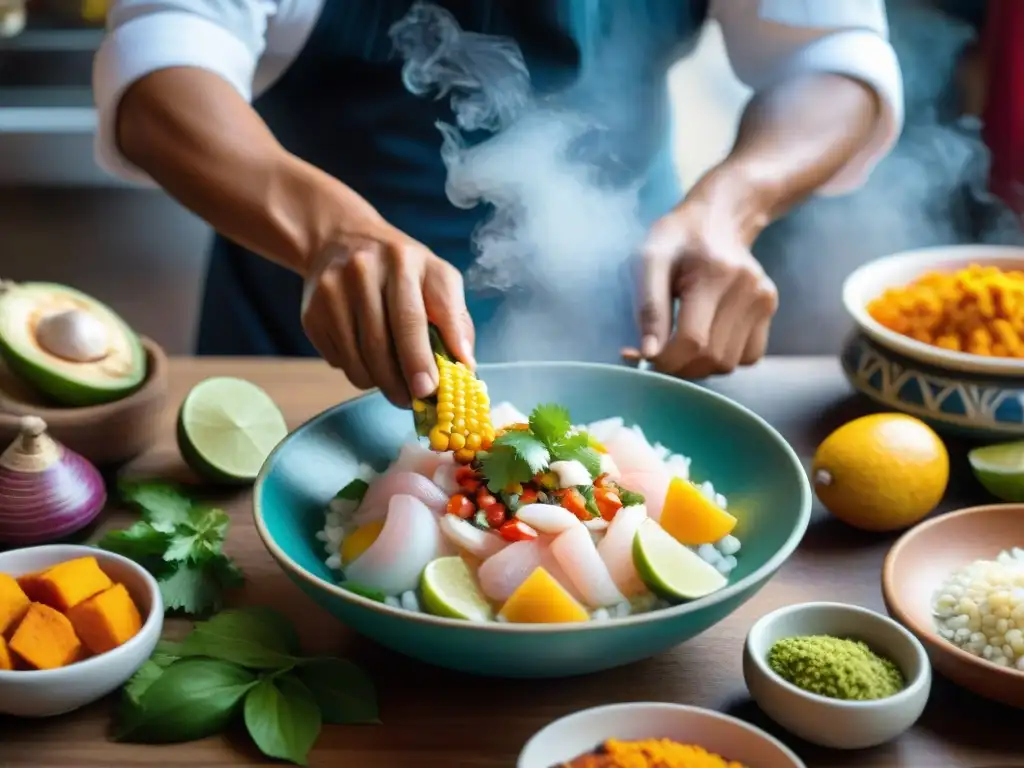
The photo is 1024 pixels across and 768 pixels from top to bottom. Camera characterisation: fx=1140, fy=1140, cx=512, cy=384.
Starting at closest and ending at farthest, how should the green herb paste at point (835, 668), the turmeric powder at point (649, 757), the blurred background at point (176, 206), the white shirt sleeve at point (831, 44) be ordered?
the turmeric powder at point (649, 757)
the green herb paste at point (835, 668)
the white shirt sleeve at point (831, 44)
the blurred background at point (176, 206)

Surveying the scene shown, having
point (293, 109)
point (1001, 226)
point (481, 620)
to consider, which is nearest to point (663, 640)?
point (481, 620)

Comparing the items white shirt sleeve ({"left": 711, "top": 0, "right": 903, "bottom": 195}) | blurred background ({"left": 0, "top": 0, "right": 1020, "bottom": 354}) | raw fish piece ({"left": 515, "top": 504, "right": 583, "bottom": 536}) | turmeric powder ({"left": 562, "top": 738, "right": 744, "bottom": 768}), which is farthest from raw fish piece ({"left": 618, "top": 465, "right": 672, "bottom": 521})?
blurred background ({"left": 0, "top": 0, "right": 1020, "bottom": 354})

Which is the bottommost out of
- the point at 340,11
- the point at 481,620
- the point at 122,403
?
the point at 122,403

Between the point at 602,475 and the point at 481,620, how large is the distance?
27 centimetres

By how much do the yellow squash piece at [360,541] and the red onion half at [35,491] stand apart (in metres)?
0.36

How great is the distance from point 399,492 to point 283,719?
0.89 ft

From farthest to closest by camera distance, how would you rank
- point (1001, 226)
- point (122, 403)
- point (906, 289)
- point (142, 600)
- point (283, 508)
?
point (1001, 226) → point (906, 289) → point (122, 403) → point (283, 508) → point (142, 600)

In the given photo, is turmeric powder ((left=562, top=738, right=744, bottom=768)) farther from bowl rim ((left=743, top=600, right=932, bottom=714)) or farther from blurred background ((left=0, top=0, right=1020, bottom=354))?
blurred background ((left=0, top=0, right=1020, bottom=354))

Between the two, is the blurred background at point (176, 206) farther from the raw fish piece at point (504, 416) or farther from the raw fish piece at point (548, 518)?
the raw fish piece at point (548, 518)

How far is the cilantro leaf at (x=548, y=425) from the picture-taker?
122 cm

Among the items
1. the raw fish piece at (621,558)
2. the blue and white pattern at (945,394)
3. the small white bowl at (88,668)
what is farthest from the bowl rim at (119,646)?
the blue and white pattern at (945,394)

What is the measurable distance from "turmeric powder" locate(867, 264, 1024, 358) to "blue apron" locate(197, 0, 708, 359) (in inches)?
20.7

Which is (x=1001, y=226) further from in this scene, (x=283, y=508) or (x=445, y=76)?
(x=283, y=508)

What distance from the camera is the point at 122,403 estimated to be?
4.84ft
